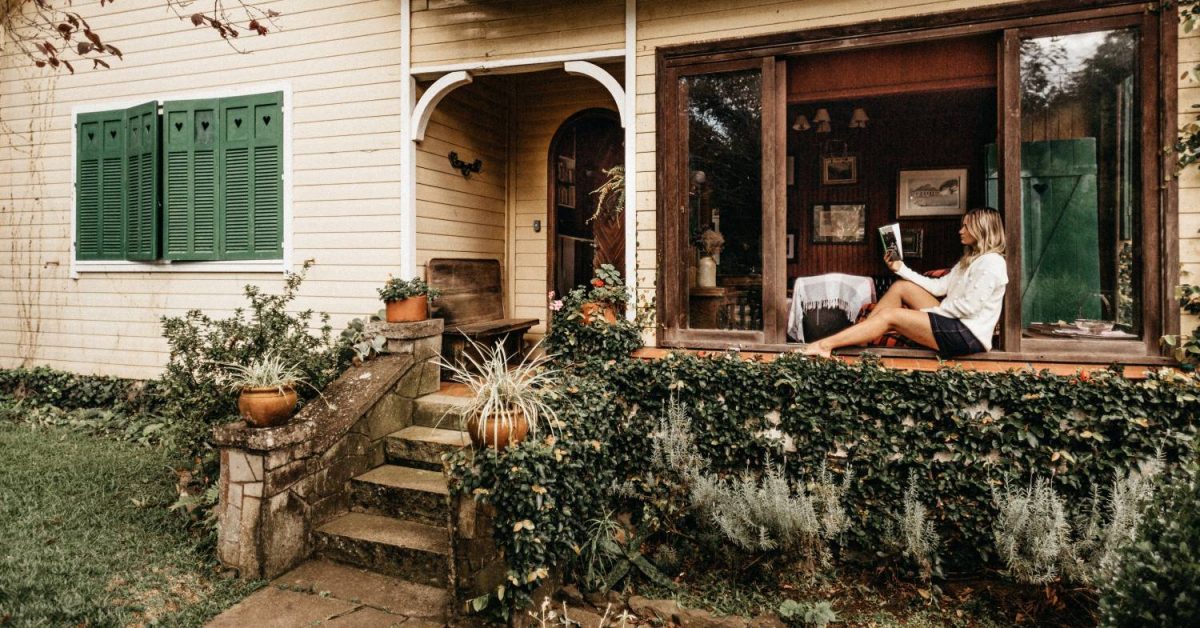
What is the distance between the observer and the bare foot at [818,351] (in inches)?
174

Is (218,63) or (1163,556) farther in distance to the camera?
(218,63)

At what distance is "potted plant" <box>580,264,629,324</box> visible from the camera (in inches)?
194

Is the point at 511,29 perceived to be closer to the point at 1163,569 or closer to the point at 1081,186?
Answer: the point at 1081,186

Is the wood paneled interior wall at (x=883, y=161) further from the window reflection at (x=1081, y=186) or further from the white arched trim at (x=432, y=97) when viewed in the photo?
the white arched trim at (x=432, y=97)

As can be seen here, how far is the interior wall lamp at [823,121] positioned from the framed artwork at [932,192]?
0.83 m

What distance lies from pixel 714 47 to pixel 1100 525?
382 cm

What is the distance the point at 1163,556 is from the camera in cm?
237

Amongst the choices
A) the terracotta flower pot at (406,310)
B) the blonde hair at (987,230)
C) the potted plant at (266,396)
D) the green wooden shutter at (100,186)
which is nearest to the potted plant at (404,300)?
the terracotta flower pot at (406,310)

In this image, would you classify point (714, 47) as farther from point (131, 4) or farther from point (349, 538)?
point (131, 4)

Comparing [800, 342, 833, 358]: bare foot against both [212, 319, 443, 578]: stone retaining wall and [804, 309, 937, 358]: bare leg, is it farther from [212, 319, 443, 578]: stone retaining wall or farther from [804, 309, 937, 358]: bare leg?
[212, 319, 443, 578]: stone retaining wall

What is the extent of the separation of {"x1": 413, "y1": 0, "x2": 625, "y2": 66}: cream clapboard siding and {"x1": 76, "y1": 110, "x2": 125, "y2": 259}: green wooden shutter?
3660mm

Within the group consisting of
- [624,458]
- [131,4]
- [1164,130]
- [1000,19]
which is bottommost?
[624,458]

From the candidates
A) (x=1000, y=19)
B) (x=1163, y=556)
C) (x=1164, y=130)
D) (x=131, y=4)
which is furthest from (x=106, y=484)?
(x=1164, y=130)

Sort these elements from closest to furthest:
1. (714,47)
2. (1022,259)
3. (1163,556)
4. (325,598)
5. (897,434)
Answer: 1. (1163,556)
2. (325,598)
3. (897,434)
4. (1022,259)
5. (714,47)
